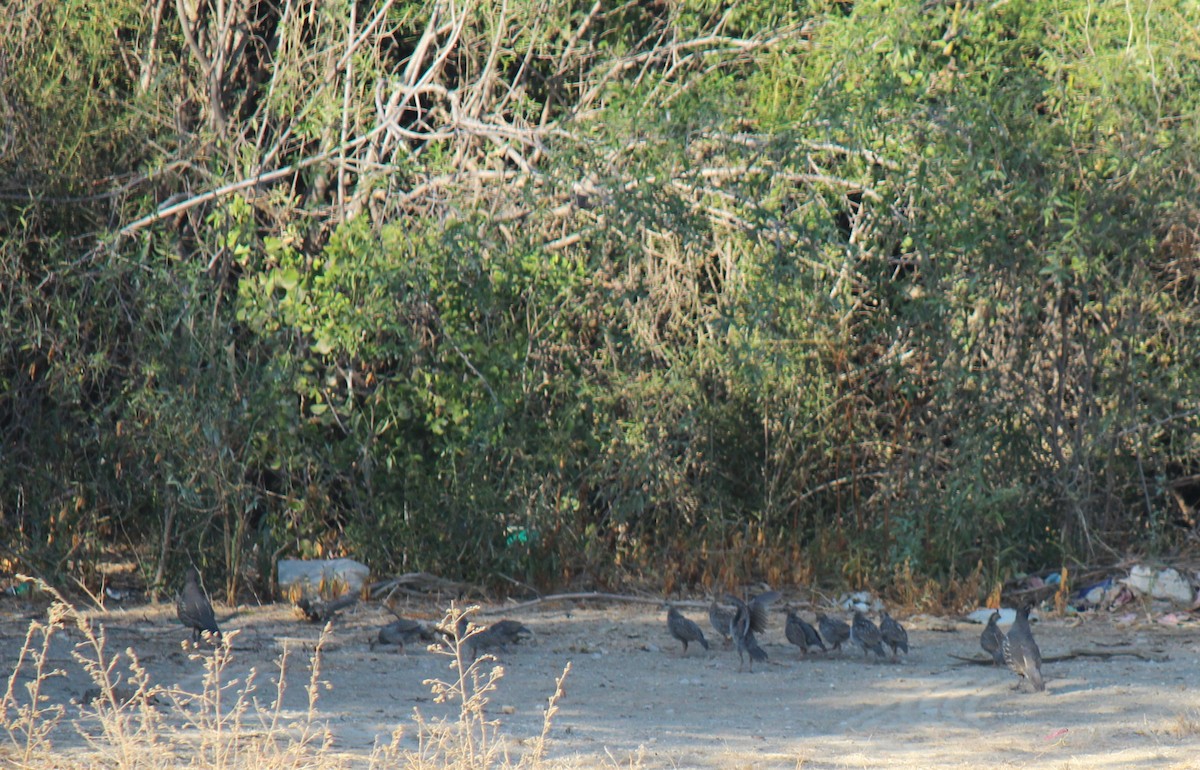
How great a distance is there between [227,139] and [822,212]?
3778 mm

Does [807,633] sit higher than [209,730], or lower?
lower

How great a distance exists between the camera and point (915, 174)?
8609 mm

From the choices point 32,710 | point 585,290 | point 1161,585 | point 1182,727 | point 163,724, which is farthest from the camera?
point 585,290

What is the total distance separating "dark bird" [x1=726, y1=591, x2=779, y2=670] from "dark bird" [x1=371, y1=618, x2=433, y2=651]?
1.69 metres

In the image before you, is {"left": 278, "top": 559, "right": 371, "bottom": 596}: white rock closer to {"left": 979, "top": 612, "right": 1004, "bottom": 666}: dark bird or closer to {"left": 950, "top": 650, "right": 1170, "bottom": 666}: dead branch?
{"left": 950, "top": 650, "right": 1170, "bottom": 666}: dead branch

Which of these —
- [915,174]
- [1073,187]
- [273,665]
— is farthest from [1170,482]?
[273,665]

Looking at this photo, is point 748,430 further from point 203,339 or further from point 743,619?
point 203,339

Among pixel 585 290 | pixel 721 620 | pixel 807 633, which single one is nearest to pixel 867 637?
pixel 807 633

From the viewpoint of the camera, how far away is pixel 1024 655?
7.06m

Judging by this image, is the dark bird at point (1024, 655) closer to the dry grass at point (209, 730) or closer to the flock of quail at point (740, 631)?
the flock of quail at point (740, 631)

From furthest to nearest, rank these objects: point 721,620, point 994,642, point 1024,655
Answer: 1. point 721,620
2. point 994,642
3. point 1024,655

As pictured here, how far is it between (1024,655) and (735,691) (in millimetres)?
1382

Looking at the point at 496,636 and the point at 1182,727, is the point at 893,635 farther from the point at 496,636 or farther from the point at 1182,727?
the point at 496,636

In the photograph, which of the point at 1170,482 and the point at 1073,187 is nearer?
the point at 1073,187
